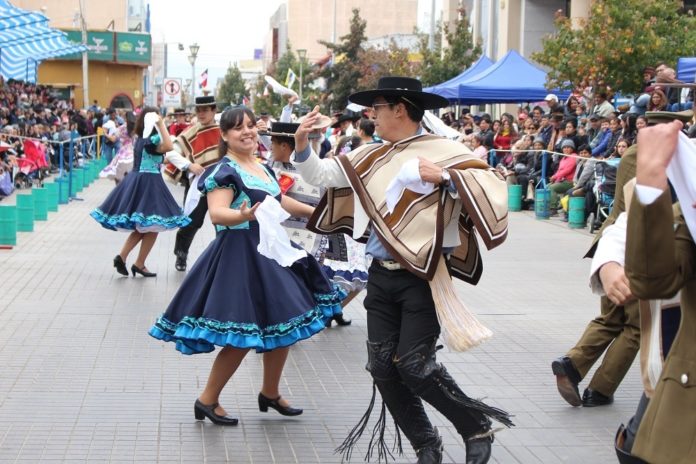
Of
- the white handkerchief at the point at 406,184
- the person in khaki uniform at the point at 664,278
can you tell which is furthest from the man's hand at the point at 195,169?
the person in khaki uniform at the point at 664,278

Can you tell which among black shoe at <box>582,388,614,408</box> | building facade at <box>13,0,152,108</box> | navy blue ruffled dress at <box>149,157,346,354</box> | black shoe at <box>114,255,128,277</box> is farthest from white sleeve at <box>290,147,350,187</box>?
building facade at <box>13,0,152,108</box>

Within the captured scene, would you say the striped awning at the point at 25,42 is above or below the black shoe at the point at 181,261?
above

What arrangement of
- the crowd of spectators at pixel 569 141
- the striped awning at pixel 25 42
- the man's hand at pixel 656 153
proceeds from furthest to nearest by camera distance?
the striped awning at pixel 25 42
the crowd of spectators at pixel 569 141
the man's hand at pixel 656 153

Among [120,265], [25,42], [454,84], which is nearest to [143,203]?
[120,265]

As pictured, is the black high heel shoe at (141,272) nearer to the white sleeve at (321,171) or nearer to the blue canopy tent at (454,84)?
the white sleeve at (321,171)

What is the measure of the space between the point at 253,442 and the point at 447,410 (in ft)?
4.20

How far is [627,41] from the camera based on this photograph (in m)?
19.8

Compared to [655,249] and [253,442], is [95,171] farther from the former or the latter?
[655,249]

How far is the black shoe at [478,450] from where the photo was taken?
5465mm

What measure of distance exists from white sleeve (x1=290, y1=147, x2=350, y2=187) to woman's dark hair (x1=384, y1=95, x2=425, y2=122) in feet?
1.37

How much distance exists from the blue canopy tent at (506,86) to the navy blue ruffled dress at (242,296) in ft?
66.8

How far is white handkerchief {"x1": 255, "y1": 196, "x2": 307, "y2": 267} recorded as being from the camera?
6.09m

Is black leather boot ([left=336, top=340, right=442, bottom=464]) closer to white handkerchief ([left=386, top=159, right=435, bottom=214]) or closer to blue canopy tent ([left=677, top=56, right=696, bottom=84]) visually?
white handkerchief ([left=386, top=159, right=435, bottom=214])

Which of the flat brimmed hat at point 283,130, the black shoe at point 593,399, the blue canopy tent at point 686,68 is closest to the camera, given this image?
the black shoe at point 593,399
